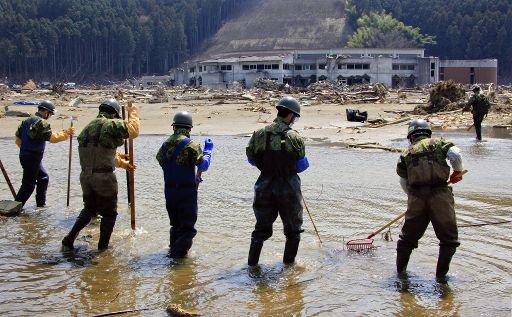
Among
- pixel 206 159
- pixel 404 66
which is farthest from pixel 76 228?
pixel 404 66

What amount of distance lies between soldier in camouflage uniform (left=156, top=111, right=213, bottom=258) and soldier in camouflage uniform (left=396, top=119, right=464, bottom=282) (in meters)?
2.37

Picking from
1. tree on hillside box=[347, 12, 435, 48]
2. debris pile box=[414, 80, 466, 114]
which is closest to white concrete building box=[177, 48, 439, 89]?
tree on hillside box=[347, 12, 435, 48]

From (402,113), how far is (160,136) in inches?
535

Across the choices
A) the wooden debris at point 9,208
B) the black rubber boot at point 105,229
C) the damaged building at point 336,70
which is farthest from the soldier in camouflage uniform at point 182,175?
the damaged building at point 336,70

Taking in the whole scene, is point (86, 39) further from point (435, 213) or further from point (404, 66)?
point (435, 213)

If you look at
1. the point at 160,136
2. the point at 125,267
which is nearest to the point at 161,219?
the point at 125,267

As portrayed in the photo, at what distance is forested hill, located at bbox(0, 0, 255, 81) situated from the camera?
126 metres

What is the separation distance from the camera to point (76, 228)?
7.33 m

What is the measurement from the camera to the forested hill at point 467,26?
116m

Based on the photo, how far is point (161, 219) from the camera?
9.24 meters

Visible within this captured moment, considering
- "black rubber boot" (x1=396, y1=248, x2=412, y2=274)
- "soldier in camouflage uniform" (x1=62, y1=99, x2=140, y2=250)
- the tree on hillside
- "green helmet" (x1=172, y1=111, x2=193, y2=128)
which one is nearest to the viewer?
"black rubber boot" (x1=396, y1=248, x2=412, y2=274)

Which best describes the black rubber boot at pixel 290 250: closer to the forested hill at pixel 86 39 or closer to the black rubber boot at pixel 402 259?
the black rubber boot at pixel 402 259

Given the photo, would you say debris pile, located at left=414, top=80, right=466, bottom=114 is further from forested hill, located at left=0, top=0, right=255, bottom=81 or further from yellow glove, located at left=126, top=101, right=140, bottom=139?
forested hill, located at left=0, top=0, right=255, bottom=81

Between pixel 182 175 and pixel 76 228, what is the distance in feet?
5.15
